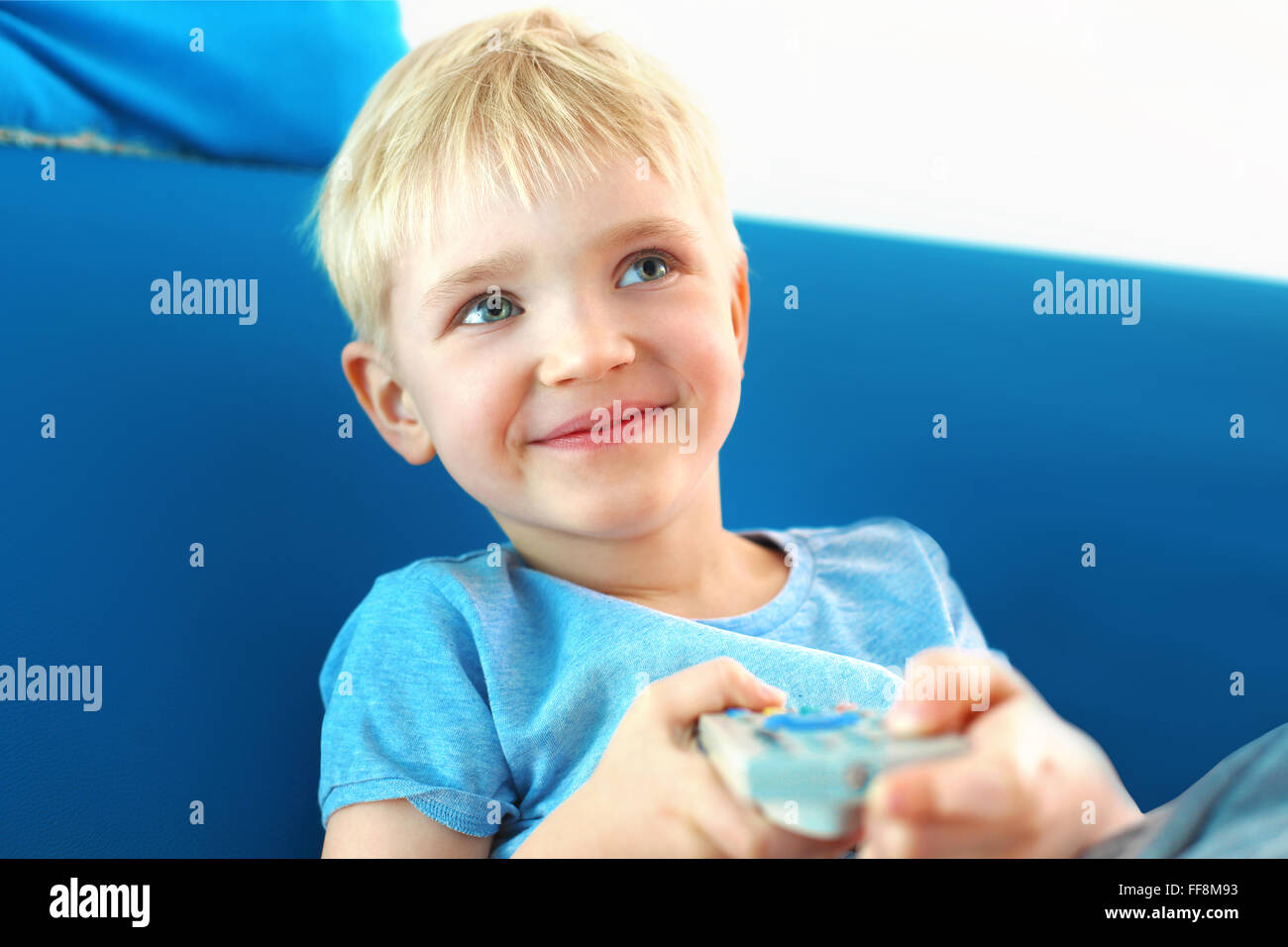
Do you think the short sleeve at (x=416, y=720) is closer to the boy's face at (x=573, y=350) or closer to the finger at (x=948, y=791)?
the boy's face at (x=573, y=350)

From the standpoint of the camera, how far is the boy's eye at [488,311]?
26.6 inches

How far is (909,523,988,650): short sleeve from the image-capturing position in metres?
0.83

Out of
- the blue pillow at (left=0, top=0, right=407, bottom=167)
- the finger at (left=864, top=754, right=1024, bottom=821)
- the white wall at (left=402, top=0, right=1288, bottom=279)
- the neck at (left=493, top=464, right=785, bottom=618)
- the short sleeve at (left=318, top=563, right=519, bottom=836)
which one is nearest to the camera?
the finger at (left=864, top=754, right=1024, bottom=821)

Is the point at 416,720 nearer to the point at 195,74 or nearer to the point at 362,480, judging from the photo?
the point at 362,480

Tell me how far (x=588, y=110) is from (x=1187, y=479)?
0.68 m

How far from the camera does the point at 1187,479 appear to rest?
3.21 ft

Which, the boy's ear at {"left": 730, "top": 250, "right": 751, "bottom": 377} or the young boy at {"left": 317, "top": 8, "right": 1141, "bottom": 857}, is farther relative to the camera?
the boy's ear at {"left": 730, "top": 250, "right": 751, "bottom": 377}

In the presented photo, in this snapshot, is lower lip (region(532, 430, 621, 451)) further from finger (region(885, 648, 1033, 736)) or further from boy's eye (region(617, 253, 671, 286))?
finger (region(885, 648, 1033, 736))

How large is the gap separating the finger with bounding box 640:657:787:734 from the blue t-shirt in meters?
0.18

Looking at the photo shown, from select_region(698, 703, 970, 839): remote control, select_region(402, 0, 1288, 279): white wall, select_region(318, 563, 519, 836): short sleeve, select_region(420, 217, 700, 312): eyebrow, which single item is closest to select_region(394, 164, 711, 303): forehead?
select_region(420, 217, 700, 312): eyebrow
